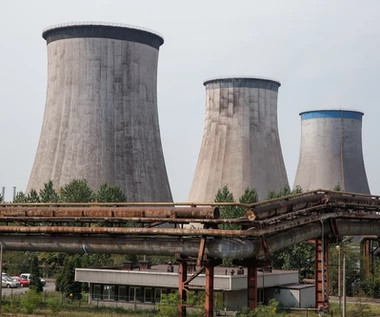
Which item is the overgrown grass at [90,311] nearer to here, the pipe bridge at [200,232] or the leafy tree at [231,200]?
the pipe bridge at [200,232]

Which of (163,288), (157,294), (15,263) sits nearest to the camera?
(163,288)

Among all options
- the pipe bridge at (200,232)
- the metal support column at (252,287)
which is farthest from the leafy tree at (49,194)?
the metal support column at (252,287)

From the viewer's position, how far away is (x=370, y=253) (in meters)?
51.0

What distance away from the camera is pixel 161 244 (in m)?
28.0

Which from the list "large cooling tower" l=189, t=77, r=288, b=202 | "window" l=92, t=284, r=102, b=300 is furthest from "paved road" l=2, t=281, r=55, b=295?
"large cooling tower" l=189, t=77, r=288, b=202

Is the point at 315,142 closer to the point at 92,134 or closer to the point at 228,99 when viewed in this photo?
the point at 228,99

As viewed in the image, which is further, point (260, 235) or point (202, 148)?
point (202, 148)

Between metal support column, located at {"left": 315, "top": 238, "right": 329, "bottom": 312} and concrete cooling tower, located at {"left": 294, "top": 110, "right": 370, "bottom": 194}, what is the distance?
4449cm

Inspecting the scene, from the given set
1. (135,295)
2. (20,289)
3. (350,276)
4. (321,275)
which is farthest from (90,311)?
(350,276)

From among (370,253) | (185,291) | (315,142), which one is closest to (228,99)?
(315,142)

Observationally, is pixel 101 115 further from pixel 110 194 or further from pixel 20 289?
pixel 20 289

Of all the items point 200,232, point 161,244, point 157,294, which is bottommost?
point 157,294

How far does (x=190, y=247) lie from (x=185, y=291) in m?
1.85

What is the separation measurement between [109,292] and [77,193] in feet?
69.8
